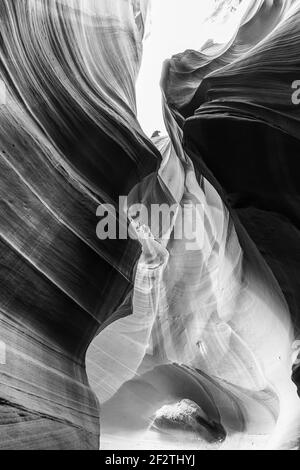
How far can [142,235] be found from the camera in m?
1.17

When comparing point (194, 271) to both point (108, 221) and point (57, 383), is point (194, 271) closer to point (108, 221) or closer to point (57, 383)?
point (108, 221)

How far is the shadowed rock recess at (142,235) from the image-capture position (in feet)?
2.95

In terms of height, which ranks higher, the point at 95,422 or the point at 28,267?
the point at 28,267

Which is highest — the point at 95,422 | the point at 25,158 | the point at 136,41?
the point at 136,41

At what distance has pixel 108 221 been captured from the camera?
103cm

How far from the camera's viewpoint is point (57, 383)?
899 mm

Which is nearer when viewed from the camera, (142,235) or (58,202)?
(58,202)

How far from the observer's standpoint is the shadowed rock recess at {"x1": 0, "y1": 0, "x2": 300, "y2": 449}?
90 cm

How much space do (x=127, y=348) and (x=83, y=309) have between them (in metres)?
0.23

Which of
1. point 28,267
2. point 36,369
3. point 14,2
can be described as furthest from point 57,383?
point 14,2

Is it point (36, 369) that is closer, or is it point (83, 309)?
point (36, 369)
